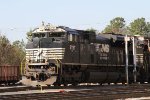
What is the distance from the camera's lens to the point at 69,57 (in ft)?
77.6

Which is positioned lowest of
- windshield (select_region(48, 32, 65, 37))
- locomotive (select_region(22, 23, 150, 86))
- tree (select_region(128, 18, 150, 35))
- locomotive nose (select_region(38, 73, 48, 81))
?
locomotive nose (select_region(38, 73, 48, 81))

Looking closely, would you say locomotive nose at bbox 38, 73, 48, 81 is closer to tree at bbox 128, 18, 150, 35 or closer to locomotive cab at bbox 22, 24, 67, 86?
locomotive cab at bbox 22, 24, 67, 86

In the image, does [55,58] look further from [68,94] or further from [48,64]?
[68,94]

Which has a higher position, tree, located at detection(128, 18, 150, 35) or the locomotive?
tree, located at detection(128, 18, 150, 35)

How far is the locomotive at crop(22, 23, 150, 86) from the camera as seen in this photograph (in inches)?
904

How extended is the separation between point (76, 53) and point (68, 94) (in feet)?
25.1

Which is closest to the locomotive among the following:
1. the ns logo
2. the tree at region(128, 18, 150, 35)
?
the ns logo

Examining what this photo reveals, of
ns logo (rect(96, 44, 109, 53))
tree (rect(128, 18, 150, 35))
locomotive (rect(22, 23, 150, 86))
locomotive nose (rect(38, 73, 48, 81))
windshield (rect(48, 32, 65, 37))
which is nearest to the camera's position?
locomotive nose (rect(38, 73, 48, 81))

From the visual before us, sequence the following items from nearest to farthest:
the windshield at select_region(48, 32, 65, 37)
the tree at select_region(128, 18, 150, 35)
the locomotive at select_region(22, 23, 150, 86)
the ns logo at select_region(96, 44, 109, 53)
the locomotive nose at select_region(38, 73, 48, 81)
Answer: the locomotive nose at select_region(38, 73, 48, 81)
the locomotive at select_region(22, 23, 150, 86)
the windshield at select_region(48, 32, 65, 37)
the ns logo at select_region(96, 44, 109, 53)
the tree at select_region(128, 18, 150, 35)

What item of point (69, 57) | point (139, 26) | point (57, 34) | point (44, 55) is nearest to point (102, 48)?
point (69, 57)

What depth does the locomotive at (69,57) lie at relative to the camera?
22969 millimetres

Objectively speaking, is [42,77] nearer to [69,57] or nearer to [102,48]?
[69,57]

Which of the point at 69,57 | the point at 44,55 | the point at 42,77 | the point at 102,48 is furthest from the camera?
the point at 102,48

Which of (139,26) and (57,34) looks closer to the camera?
(57,34)
